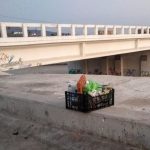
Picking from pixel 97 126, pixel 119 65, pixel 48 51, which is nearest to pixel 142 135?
pixel 97 126

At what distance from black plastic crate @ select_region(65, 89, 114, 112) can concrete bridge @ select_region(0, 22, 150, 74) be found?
988 centimetres

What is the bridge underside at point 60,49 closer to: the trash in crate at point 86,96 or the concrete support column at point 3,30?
the concrete support column at point 3,30

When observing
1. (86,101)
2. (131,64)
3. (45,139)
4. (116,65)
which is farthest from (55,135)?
(131,64)

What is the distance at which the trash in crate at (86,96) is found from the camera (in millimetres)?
3682

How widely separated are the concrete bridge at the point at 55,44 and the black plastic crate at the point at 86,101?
9883mm

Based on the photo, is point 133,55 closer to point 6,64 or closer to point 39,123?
point 6,64

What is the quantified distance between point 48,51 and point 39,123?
12387 mm

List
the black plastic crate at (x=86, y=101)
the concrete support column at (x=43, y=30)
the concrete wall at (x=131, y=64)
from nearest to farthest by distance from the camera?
the black plastic crate at (x=86, y=101) → the concrete support column at (x=43, y=30) → the concrete wall at (x=131, y=64)

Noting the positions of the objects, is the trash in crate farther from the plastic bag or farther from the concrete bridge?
the concrete bridge

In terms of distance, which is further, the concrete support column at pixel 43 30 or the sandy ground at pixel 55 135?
the concrete support column at pixel 43 30

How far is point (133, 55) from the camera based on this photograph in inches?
1470

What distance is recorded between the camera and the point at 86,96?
3629 mm

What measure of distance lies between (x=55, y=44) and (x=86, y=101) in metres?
13.5

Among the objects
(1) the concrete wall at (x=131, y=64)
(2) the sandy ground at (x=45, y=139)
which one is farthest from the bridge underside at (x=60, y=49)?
(2) the sandy ground at (x=45, y=139)
